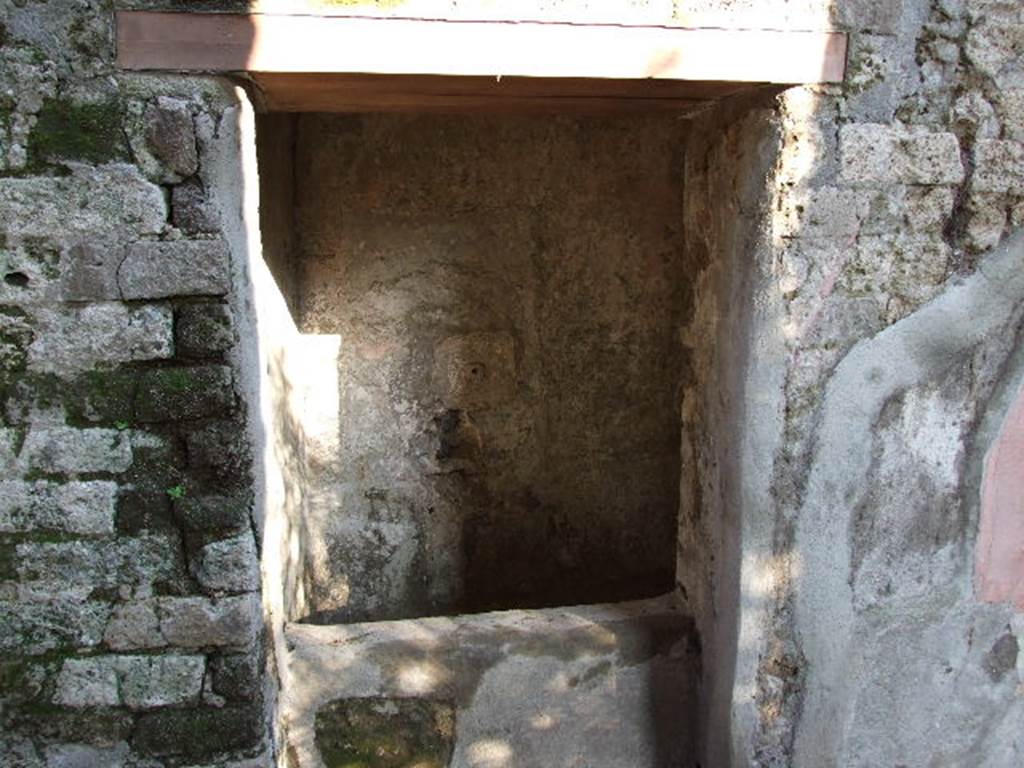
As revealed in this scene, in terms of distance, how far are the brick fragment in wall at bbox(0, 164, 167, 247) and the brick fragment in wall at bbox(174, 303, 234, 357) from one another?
0.19 meters

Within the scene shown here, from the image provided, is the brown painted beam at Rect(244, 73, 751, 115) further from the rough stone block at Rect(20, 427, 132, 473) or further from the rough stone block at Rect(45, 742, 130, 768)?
the rough stone block at Rect(45, 742, 130, 768)

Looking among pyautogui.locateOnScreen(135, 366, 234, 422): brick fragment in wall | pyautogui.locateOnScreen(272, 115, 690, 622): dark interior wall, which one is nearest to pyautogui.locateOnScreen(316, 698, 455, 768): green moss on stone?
pyautogui.locateOnScreen(272, 115, 690, 622): dark interior wall

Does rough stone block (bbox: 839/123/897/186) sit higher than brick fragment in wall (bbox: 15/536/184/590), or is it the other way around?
rough stone block (bbox: 839/123/897/186)

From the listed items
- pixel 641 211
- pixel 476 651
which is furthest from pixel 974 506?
pixel 641 211

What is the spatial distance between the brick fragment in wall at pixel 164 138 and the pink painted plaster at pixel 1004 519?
2.05m

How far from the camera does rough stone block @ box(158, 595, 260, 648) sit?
212cm

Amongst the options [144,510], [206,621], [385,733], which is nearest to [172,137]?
[144,510]

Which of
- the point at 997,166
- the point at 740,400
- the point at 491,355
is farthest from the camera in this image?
the point at 491,355

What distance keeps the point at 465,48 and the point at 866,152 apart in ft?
3.21

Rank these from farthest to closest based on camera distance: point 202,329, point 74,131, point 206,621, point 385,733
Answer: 1. point 385,733
2. point 206,621
3. point 202,329
4. point 74,131

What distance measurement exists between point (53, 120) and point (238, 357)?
606 millimetres

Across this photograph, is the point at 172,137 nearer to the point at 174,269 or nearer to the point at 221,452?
the point at 174,269

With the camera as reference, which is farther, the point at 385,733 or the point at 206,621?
the point at 385,733

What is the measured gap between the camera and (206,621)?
2.12 meters
